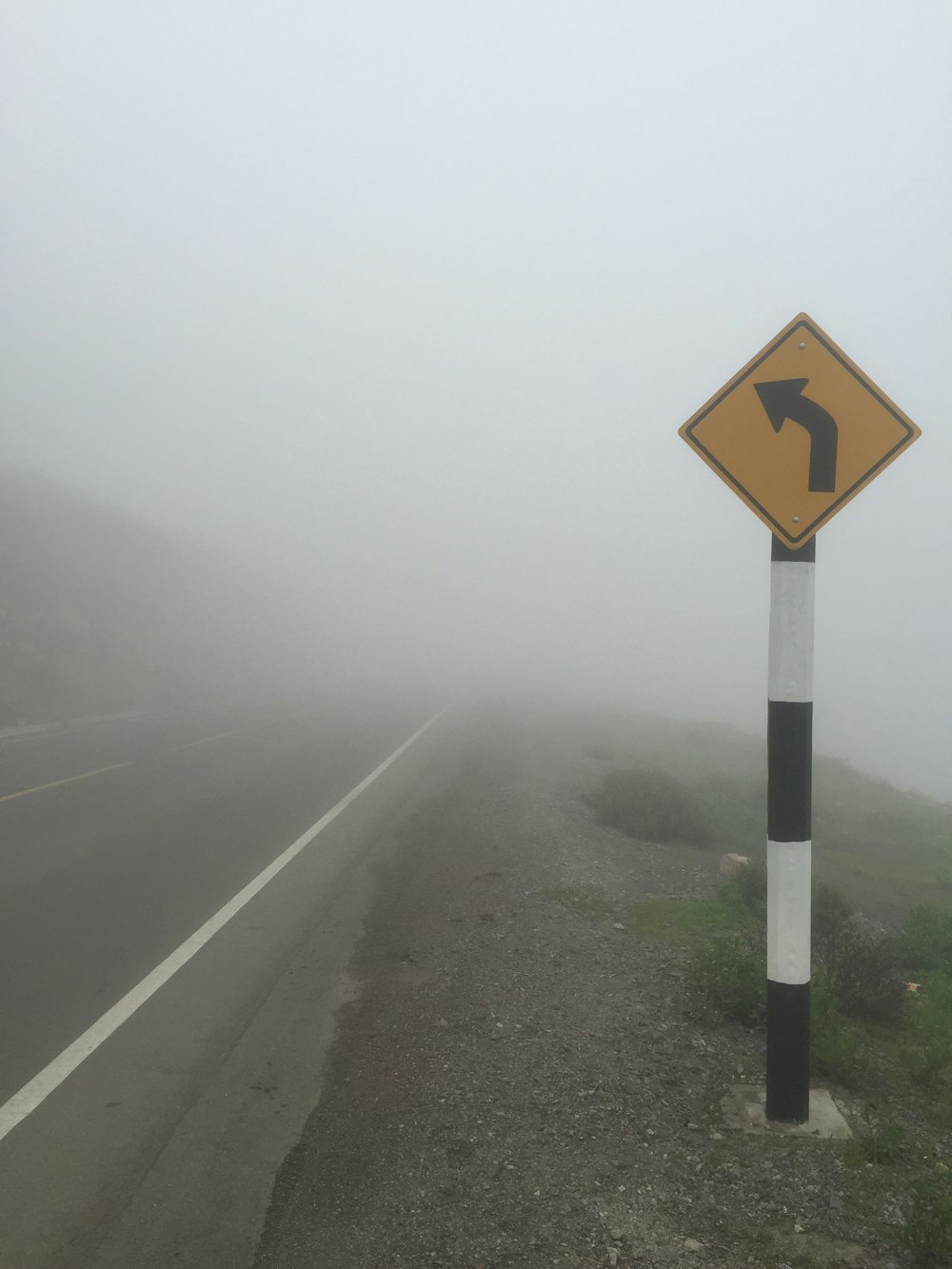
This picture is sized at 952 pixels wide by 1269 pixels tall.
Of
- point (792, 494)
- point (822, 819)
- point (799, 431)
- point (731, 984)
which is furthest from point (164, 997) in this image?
point (822, 819)

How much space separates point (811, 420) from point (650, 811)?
8941mm

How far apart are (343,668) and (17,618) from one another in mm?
39058

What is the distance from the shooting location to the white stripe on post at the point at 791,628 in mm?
3604

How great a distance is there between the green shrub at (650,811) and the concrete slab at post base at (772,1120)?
7047mm

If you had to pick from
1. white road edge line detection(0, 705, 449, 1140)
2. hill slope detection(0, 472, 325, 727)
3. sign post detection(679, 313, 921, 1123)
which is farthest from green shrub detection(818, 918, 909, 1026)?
hill slope detection(0, 472, 325, 727)

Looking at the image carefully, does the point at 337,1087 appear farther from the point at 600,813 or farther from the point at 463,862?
the point at 600,813

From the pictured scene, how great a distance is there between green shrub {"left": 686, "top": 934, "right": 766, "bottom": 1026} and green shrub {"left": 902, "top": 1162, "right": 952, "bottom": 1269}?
184 cm

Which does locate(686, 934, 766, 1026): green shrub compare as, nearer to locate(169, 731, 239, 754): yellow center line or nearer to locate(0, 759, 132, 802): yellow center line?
locate(0, 759, 132, 802): yellow center line

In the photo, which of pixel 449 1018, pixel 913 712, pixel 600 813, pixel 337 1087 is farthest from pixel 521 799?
pixel 913 712

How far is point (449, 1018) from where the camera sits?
16.8 feet

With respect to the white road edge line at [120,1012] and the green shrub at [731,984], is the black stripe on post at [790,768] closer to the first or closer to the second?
the green shrub at [731,984]

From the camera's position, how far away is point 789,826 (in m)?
3.71

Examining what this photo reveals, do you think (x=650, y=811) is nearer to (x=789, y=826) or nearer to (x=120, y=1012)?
(x=120, y=1012)

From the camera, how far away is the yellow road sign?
3.59m
